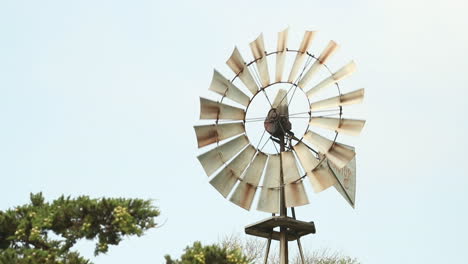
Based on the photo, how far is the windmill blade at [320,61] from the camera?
7.32 meters

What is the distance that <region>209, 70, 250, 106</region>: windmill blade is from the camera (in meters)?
7.54

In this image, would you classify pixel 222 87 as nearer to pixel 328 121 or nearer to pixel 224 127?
pixel 224 127

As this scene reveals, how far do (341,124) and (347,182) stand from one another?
0.86 metres

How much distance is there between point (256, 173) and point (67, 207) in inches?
114

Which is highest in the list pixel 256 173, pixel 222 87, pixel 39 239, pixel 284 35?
pixel 284 35

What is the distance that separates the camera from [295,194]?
6883mm

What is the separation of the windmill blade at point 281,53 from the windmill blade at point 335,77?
1.66ft

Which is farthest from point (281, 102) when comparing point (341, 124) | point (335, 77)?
point (341, 124)

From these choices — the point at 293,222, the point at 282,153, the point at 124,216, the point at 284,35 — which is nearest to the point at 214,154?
the point at 282,153

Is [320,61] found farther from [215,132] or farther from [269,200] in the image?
[269,200]

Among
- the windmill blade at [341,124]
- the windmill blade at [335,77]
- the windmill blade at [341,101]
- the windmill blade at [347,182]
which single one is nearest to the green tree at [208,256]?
the windmill blade at [347,182]

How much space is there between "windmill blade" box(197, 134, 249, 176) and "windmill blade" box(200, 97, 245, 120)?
294 mm

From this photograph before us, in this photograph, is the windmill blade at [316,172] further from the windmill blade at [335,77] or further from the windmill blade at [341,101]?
the windmill blade at [335,77]

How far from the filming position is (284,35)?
7.63 metres
